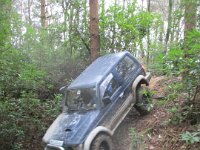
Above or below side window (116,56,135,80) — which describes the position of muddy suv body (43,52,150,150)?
below

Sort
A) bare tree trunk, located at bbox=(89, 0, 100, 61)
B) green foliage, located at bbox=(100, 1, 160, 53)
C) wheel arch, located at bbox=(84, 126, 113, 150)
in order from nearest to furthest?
Answer: wheel arch, located at bbox=(84, 126, 113, 150) → bare tree trunk, located at bbox=(89, 0, 100, 61) → green foliage, located at bbox=(100, 1, 160, 53)

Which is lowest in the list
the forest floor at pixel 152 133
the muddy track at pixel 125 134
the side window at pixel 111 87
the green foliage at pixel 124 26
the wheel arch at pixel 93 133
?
the muddy track at pixel 125 134

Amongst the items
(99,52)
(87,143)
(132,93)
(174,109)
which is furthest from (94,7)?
(87,143)

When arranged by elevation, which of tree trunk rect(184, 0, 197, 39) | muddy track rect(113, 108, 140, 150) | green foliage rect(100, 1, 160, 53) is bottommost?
muddy track rect(113, 108, 140, 150)

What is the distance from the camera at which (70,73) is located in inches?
496

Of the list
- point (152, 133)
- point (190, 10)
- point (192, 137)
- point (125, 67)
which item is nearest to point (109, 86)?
point (125, 67)

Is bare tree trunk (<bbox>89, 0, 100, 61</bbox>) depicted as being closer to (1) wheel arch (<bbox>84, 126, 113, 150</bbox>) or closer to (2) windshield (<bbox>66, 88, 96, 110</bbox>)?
(2) windshield (<bbox>66, 88, 96, 110</bbox>)

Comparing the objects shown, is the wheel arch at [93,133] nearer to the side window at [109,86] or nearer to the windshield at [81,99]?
the windshield at [81,99]

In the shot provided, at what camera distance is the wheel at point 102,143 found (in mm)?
6525

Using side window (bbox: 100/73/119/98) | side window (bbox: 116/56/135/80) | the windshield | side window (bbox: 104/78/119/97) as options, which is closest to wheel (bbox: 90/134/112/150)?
the windshield

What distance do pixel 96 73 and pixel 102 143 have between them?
6.93 feet

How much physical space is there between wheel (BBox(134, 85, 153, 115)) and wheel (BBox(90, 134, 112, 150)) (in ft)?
6.16

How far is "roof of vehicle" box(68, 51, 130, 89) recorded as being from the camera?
7682 millimetres

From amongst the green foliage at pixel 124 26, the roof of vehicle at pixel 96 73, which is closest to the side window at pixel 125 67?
the roof of vehicle at pixel 96 73
